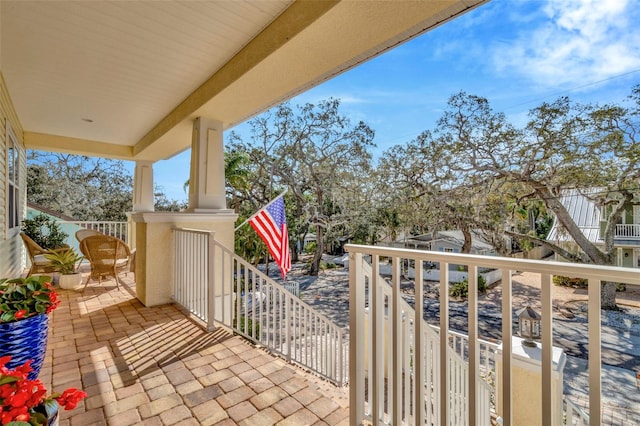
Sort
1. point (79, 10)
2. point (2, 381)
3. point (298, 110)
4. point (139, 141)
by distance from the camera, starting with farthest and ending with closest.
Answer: point (298, 110) < point (139, 141) < point (79, 10) < point (2, 381)

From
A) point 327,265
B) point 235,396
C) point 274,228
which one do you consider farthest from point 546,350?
point 327,265

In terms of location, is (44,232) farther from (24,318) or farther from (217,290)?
(24,318)

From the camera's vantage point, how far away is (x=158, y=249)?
381 centimetres

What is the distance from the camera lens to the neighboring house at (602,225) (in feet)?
29.4

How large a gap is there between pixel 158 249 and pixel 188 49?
2.41 m

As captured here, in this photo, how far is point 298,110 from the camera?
1407cm

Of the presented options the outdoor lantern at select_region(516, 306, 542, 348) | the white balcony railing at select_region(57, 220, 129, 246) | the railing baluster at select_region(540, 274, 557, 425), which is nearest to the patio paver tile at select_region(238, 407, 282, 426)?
the railing baluster at select_region(540, 274, 557, 425)

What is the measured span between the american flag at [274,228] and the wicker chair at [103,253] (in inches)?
88.0

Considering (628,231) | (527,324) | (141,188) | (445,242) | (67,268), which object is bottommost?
(445,242)

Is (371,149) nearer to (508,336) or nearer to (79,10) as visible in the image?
(79,10)

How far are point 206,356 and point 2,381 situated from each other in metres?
1.81

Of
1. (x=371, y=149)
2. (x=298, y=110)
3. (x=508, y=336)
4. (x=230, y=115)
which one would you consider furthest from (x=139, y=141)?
(x=371, y=149)

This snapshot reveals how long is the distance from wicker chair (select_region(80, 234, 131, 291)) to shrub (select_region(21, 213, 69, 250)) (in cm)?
238

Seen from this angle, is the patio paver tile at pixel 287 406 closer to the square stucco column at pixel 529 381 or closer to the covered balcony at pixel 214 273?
the covered balcony at pixel 214 273
